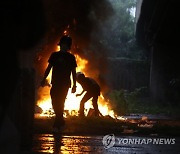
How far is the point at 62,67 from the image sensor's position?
337 inches

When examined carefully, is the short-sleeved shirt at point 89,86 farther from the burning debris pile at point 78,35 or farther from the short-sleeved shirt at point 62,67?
the short-sleeved shirt at point 62,67

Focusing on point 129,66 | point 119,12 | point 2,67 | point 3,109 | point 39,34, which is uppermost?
point 119,12

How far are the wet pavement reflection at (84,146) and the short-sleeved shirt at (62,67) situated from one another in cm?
169

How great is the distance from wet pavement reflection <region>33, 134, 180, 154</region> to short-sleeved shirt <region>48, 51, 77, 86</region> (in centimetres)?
169

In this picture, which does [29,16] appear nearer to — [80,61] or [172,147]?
[172,147]

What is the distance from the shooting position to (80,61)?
1426cm

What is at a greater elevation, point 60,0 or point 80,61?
point 60,0

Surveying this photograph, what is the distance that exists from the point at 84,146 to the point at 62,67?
112 inches

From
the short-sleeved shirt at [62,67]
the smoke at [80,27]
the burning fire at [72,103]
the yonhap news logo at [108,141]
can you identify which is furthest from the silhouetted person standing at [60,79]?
the smoke at [80,27]

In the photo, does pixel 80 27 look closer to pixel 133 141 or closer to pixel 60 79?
pixel 60 79

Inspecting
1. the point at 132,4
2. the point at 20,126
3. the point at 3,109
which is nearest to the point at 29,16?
the point at 3,109

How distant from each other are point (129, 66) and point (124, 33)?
11.3 m

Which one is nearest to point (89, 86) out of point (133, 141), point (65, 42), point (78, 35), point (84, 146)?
point (65, 42)

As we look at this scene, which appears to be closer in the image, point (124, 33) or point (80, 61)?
point (80, 61)
